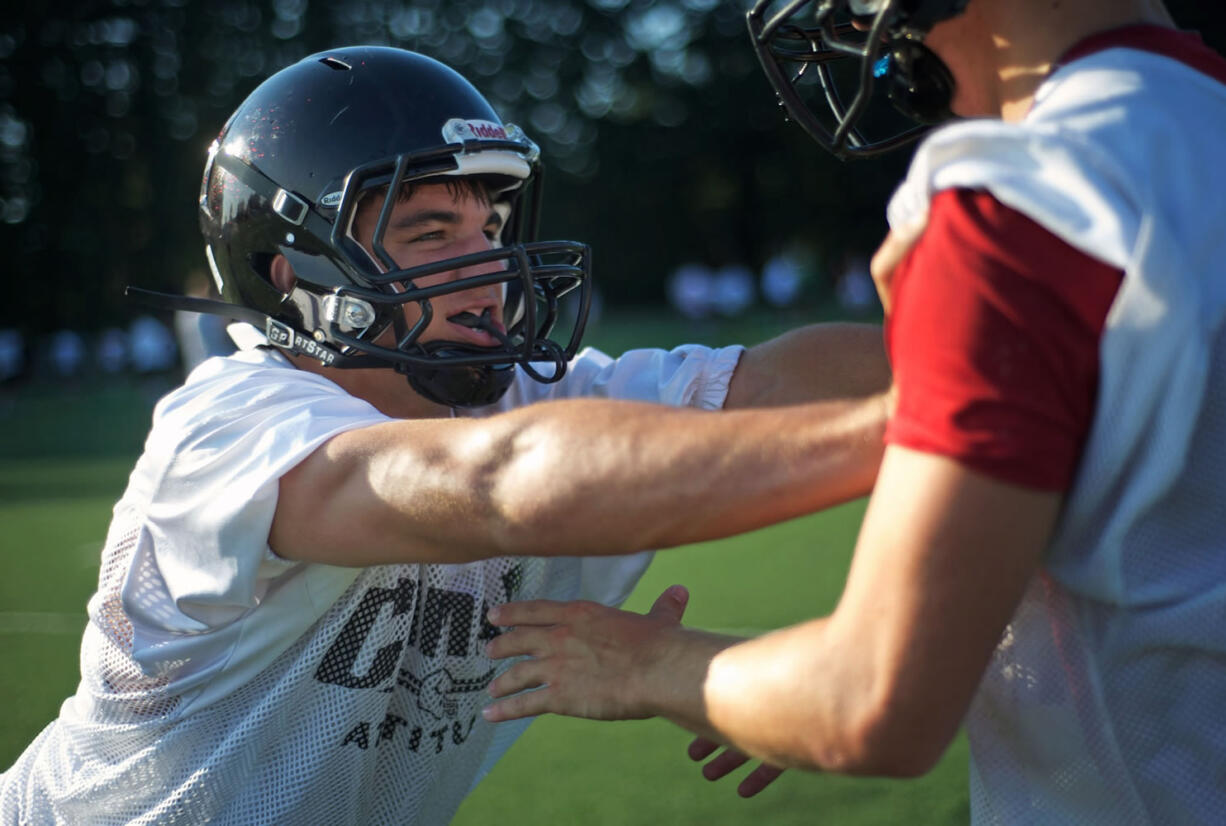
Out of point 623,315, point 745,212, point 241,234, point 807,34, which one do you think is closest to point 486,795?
point 241,234

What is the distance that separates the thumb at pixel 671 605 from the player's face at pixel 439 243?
0.88m

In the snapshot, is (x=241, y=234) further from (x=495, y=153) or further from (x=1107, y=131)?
(x=1107, y=131)

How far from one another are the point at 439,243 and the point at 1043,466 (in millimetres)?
1847

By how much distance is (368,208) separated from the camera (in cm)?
296

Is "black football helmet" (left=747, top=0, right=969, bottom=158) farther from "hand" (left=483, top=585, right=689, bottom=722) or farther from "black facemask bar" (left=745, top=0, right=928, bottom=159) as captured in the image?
"hand" (left=483, top=585, right=689, bottom=722)

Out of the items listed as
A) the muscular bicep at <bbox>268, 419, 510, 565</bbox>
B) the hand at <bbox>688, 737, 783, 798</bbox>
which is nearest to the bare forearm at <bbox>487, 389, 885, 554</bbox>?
the muscular bicep at <bbox>268, 419, 510, 565</bbox>

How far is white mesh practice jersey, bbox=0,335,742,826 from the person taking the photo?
7.50ft

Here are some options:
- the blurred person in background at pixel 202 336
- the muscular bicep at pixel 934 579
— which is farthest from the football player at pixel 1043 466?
the blurred person in background at pixel 202 336

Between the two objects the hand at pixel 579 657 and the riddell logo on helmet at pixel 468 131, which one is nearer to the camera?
the hand at pixel 579 657

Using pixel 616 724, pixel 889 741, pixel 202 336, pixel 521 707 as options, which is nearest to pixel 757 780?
pixel 521 707

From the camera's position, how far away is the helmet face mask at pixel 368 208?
275cm

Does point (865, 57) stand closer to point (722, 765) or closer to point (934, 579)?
point (934, 579)

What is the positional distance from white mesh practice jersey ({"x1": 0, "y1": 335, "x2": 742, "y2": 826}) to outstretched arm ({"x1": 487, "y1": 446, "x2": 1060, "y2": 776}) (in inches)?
37.9

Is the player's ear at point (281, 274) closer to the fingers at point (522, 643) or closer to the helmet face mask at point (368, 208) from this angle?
the helmet face mask at point (368, 208)
